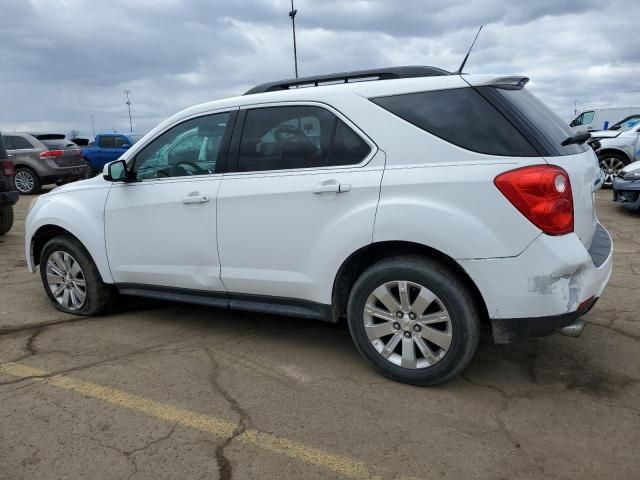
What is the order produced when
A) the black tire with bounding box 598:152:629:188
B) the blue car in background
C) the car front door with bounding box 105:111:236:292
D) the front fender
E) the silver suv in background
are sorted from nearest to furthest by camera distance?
the car front door with bounding box 105:111:236:292, the front fender, the black tire with bounding box 598:152:629:188, the silver suv in background, the blue car in background

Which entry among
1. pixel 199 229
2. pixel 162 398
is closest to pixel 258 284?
pixel 199 229

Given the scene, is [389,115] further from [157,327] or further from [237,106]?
[157,327]

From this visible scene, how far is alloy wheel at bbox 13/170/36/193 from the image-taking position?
14.9m

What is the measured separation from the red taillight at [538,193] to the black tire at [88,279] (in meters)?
3.29

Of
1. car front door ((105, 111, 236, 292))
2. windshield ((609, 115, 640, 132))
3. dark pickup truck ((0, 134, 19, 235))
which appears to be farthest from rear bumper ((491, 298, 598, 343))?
windshield ((609, 115, 640, 132))

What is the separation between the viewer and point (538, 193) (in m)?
2.78

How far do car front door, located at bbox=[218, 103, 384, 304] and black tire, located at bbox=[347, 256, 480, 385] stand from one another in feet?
0.68

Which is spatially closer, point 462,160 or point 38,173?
point 462,160

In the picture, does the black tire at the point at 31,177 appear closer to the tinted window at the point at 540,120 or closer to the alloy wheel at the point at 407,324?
the alloy wheel at the point at 407,324

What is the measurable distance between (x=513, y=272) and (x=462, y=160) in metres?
0.65

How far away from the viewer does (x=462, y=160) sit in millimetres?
2947

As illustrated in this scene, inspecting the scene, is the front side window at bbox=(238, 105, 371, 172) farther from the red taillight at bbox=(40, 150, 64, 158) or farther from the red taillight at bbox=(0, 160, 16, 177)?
the red taillight at bbox=(40, 150, 64, 158)

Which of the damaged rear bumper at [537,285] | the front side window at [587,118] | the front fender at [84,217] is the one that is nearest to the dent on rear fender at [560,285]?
the damaged rear bumper at [537,285]

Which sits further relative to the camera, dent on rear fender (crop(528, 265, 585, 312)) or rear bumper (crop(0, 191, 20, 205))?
rear bumper (crop(0, 191, 20, 205))
